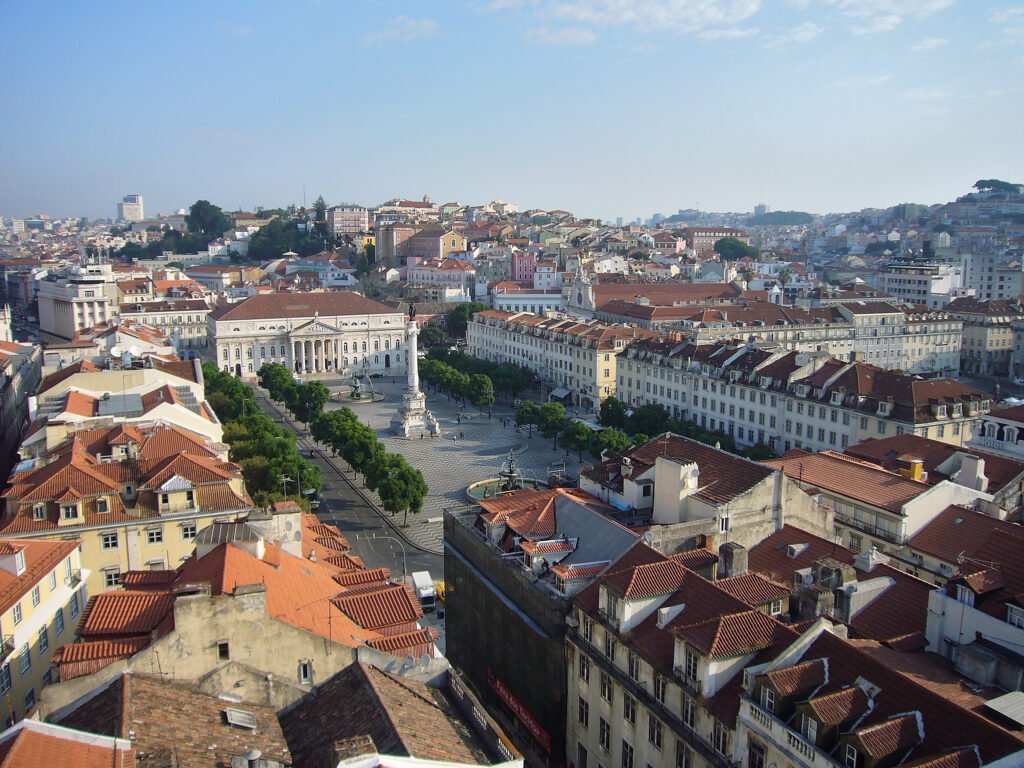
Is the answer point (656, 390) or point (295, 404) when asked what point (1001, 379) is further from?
point (295, 404)

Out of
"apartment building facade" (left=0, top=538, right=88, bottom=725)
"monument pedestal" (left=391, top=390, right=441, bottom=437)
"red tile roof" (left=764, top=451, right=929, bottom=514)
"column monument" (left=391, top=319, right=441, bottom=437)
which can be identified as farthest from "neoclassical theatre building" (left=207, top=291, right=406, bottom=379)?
"apartment building facade" (left=0, top=538, right=88, bottom=725)

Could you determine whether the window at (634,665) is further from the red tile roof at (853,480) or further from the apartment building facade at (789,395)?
the apartment building facade at (789,395)

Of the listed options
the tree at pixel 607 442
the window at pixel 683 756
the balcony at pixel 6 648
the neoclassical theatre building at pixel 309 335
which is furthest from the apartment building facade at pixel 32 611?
the neoclassical theatre building at pixel 309 335

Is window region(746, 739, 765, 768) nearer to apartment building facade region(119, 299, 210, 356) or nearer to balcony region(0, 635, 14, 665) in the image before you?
balcony region(0, 635, 14, 665)

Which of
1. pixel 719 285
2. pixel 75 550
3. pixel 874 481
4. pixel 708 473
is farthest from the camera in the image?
pixel 719 285

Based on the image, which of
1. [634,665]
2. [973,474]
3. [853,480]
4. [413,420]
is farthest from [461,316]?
[634,665]

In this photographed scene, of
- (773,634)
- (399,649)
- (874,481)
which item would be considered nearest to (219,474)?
(399,649)
